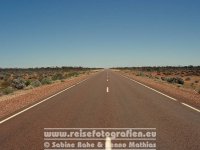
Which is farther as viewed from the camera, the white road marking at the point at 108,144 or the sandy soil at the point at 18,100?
the sandy soil at the point at 18,100

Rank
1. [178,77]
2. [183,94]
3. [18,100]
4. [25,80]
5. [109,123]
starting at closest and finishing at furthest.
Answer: [109,123] < [18,100] < [183,94] < [25,80] < [178,77]

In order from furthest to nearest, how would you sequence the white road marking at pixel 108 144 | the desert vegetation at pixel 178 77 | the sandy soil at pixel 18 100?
the desert vegetation at pixel 178 77 < the sandy soil at pixel 18 100 < the white road marking at pixel 108 144

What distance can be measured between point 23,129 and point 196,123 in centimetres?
510

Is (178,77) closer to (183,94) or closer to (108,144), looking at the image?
(183,94)

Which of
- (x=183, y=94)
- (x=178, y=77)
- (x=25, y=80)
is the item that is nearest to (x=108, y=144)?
(x=183, y=94)

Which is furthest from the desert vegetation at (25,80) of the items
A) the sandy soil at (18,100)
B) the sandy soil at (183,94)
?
the sandy soil at (183,94)

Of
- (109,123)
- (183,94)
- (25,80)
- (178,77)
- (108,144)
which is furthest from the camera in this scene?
A: (178,77)

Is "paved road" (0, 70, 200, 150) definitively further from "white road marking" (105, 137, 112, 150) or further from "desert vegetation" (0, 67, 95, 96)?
"desert vegetation" (0, 67, 95, 96)

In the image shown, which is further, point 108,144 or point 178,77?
point 178,77

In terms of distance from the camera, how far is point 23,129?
Answer: 798cm

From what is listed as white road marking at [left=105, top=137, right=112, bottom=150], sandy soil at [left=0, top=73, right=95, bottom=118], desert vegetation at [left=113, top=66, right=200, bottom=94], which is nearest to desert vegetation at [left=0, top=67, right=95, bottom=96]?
sandy soil at [left=0, top=73, right=95, bottom=118]

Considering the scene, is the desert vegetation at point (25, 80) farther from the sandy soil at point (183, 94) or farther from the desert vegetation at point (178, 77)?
the desert vegetation at point (178, 77)

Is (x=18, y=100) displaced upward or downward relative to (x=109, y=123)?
downward

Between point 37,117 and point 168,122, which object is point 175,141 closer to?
point 168,122
